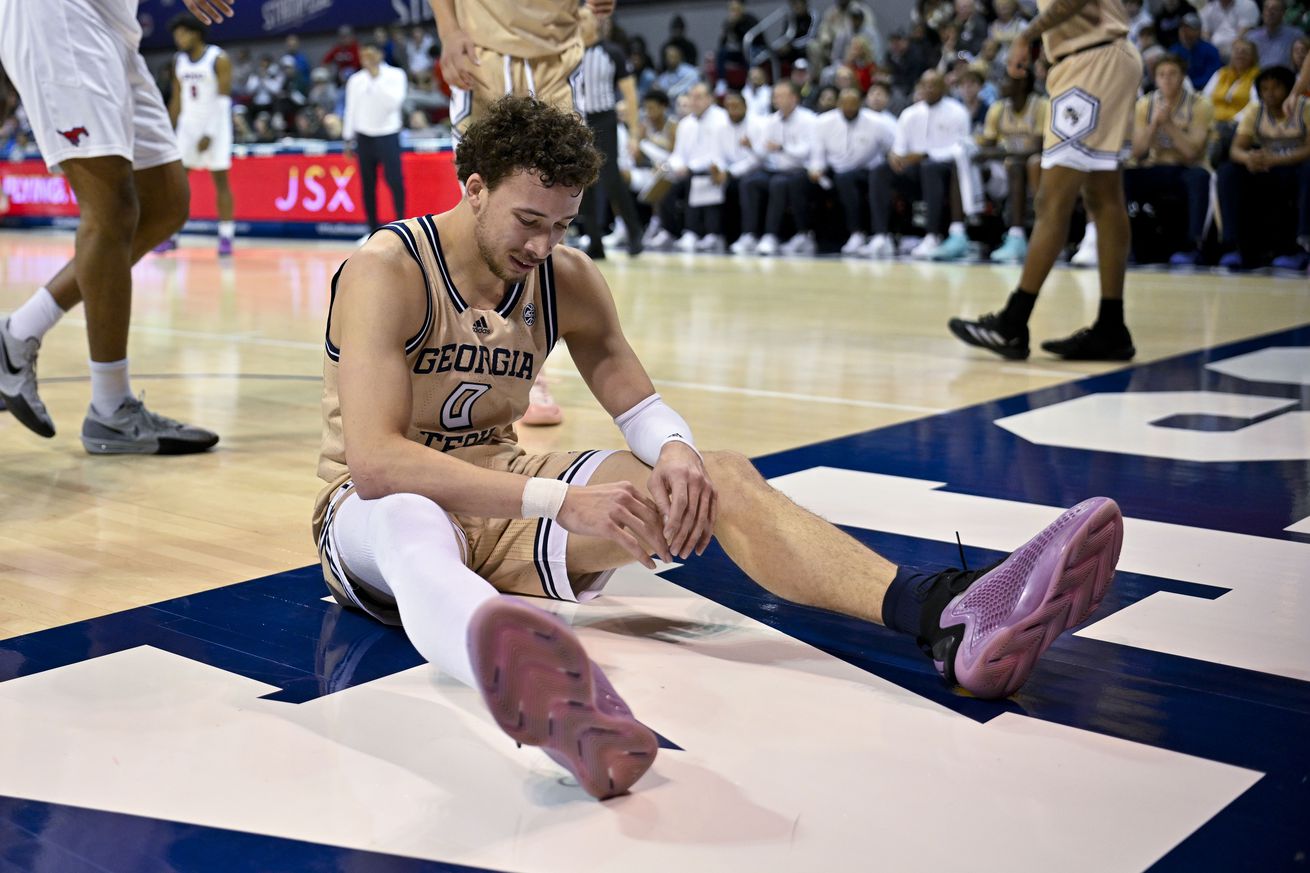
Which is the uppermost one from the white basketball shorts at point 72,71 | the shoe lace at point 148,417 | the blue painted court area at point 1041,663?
the white basketball shorts at point 72,71

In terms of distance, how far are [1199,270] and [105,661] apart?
8864 millimetres

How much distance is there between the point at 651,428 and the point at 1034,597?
674 millimetres

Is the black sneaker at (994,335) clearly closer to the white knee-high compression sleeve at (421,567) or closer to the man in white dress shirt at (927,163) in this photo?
the white knee-high compression sleeve at (421,567)

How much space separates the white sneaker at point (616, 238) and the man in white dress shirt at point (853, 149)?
2.05 m

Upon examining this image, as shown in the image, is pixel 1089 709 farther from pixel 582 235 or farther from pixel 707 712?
pixel 582 235

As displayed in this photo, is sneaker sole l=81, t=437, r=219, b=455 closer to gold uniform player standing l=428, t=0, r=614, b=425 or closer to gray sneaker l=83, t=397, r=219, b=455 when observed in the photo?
gray sneaker l=83, t=397, r=219, b=455

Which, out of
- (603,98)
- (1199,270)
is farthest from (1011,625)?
(1199,270)

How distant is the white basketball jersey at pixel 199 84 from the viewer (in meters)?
11.1

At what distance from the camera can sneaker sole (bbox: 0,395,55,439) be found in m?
3.58

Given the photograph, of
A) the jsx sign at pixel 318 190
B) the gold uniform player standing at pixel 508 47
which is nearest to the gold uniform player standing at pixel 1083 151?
the gold uniform player standing at pixel 508 47

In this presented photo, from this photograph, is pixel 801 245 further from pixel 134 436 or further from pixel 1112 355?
pixel 134 436

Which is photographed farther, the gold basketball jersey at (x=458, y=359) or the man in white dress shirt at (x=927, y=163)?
the man in white dress shirt at (x=927, y=163)

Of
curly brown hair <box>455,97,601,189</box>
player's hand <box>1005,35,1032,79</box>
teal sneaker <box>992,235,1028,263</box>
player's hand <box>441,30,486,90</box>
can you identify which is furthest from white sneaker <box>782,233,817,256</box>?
curly brown hair <box>455,97,601,189</box>

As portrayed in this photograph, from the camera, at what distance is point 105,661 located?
6.96 feet
